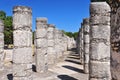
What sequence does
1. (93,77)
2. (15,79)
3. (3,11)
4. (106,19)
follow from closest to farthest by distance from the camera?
1. (93,77)
2. (106,19)
3. (15,79)
4. (3,11)

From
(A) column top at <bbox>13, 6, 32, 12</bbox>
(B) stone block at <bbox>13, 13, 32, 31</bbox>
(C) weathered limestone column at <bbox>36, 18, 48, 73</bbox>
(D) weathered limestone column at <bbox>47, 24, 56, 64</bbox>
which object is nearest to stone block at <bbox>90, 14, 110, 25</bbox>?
(B) stone block at <bbox>13, 13, 32, 31</bbox>

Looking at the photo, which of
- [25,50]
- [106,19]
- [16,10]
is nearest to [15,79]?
[25,50]

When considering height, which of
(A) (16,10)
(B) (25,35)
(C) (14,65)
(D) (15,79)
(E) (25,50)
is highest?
(A) (16,10)

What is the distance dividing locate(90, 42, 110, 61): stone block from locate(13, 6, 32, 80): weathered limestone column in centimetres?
295

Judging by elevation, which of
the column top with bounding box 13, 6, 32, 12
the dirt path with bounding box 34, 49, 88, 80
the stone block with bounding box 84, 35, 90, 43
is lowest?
the dirt path with bounding box 34, 49, 88, 80

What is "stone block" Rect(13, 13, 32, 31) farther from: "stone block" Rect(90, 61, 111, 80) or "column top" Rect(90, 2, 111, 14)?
"stone block" Rect(90, 61, 111, 80)

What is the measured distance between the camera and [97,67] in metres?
7.51

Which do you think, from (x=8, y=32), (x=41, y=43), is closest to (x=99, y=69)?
(x=41, y=43)

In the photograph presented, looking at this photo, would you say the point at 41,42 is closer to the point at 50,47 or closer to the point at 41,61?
the point at 41,61

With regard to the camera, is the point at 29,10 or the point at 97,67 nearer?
the point at 97,67

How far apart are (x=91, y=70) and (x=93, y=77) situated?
31 cm

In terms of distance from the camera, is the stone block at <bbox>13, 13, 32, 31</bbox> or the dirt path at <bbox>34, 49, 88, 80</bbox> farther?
the dirt path at <bbox>34, 49, 88, 80</bbox>

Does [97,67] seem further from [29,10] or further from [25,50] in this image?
[29,10]

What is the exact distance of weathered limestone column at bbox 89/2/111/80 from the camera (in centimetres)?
750
